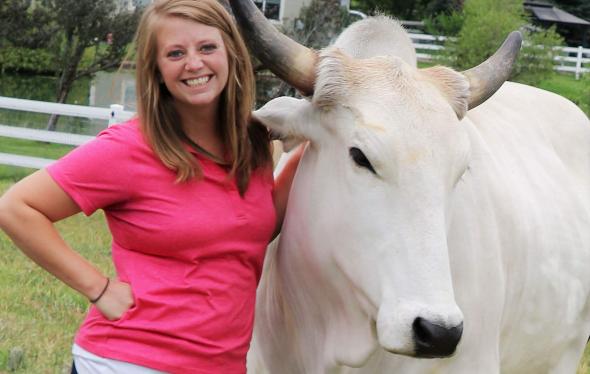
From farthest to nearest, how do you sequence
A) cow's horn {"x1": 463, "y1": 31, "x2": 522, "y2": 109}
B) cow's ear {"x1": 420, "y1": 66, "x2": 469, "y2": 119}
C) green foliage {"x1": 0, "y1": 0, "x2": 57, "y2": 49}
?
green foliage {"x1": 0, "y1": 0, "x2": 57, "y2": 49}
cow's horn {"x1": 463, "y1": 31, "x2": 522, "y2": 109}
cow's ear {"x1": 420, "y1": 66, "x2": 469, "y2": 119}

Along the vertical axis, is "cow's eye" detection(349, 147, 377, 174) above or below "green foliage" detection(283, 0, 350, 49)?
above

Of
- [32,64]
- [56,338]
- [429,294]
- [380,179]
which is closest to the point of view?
[429,294]

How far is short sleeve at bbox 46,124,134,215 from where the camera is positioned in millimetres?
3381

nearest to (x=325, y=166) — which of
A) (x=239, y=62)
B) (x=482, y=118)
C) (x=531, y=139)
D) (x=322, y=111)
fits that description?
(x=322, y=111)

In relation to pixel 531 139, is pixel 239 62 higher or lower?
higher

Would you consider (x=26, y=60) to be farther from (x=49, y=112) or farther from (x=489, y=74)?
(x=489, y=74)

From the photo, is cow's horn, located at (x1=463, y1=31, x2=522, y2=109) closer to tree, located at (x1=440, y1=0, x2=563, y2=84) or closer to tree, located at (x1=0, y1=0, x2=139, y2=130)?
tree, located at (x1=0, y1=0, x2=139, y2=130)

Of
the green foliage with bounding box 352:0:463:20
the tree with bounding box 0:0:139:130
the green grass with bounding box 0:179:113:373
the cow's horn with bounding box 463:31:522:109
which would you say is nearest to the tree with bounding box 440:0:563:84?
the tree with bounding box 0:0:139:130

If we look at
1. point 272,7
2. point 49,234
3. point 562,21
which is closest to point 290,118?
point 49,234

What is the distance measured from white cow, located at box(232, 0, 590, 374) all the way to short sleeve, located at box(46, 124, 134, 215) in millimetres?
624

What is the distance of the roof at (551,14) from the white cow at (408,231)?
3695 cm

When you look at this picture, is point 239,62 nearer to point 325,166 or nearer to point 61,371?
point 325,166

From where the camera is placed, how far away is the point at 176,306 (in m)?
3.49

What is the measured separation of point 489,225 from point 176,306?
138 centimetres
